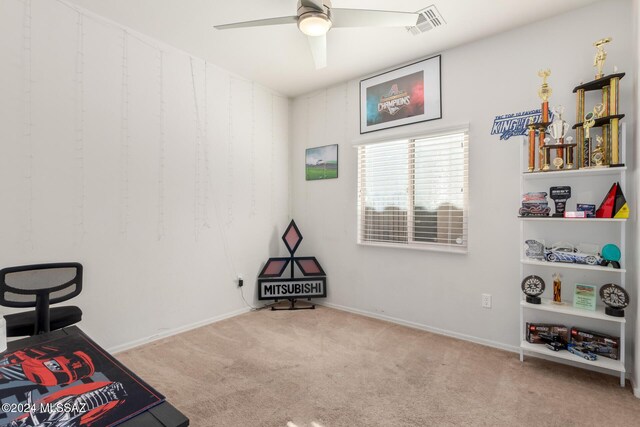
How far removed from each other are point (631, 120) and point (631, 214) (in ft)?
2.21

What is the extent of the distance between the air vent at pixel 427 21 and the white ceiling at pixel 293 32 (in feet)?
0.15

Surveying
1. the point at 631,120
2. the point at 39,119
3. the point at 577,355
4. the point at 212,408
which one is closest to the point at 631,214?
the point at 631,120

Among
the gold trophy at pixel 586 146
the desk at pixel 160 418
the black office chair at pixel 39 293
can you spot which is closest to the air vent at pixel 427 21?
the gold trophy at pixel 586 146

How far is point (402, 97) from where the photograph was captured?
335 centimetres

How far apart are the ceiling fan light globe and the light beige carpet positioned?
2.49m

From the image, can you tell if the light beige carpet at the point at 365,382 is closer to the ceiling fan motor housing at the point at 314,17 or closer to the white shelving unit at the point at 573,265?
the white shelving unit at the point at 573,265

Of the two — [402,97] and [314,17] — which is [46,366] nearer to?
[314,17]

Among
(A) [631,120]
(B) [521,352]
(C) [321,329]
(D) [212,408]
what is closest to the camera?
(D) [212,408]

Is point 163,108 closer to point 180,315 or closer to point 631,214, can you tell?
point 180,315

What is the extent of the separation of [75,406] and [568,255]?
2.95 metres

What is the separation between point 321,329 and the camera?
323 cm

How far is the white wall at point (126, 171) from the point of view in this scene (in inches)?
88.8

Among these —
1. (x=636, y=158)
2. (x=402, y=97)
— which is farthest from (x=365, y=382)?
(x=402, y=97)

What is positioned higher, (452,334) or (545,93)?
(545,93)
